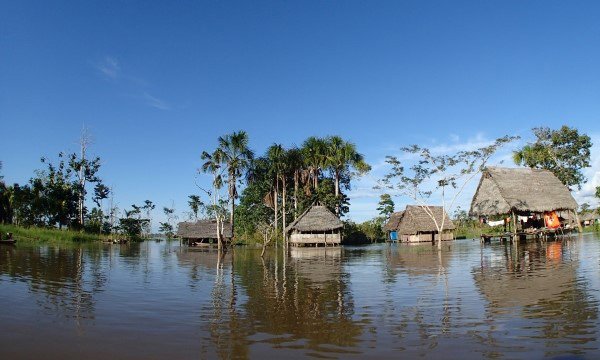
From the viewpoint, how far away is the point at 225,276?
51.4 ft

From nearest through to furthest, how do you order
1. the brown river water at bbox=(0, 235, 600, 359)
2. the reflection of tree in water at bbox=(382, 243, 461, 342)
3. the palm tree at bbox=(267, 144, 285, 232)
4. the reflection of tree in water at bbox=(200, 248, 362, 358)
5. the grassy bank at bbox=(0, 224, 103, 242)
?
the brown river water at bbox=(0, 235, 600, 359) < the reflection of tree in water at bbox=(200, 248, 362, 358) < the reflection of tree in water at bbox=(382, 243, 461, 342) < the grassy bank at bbox=(0, 224, 103, 242) < the palm tree at bbox=(267, 144, 285, 232)

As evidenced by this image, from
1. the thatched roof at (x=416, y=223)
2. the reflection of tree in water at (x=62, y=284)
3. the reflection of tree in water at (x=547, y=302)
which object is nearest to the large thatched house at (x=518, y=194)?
the thatched roof at (x=416, y=223)

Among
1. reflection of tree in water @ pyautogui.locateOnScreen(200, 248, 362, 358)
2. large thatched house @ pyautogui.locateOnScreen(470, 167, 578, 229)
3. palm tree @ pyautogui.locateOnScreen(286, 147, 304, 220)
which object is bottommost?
reflection of tree in water @ pyautogui.locateOnScreen(200, 248, 362, 358)

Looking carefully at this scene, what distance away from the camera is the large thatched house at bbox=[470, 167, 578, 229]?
102ft

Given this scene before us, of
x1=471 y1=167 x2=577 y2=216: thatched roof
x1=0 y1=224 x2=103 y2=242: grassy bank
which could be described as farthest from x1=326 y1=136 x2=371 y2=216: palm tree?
x1=0 y1=224 x2=103 y2=242: grassy bank

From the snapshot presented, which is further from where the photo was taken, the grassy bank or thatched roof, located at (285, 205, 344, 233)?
thatched roof, located at (285, 205, 344, 233)

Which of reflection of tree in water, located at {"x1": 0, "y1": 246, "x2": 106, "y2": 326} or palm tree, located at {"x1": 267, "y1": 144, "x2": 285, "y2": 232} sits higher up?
palm tree, located at {"x1": 267, "y1": 144, "x2": 285, "y2": 232}

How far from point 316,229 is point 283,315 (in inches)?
1296

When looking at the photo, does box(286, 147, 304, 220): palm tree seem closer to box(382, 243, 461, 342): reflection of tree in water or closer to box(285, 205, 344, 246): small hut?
box(285, 205, 344, 246): small hut

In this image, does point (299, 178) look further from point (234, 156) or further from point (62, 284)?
point (62, 284)

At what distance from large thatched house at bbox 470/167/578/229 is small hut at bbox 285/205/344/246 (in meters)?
13.4

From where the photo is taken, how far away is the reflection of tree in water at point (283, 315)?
6.57 metres

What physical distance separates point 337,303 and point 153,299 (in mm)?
4556

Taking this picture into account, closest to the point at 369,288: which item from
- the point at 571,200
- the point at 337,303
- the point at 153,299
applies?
the point at 337,303
